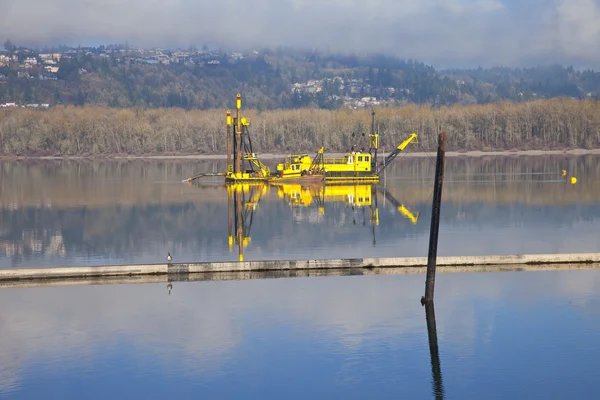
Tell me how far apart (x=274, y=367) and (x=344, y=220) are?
31238 millimetres

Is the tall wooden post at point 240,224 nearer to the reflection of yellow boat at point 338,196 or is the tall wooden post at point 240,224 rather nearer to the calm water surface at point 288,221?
the calm water surface at point 288,221

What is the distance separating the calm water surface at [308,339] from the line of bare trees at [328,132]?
484 ft

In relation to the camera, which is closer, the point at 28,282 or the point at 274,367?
the point at 274,367

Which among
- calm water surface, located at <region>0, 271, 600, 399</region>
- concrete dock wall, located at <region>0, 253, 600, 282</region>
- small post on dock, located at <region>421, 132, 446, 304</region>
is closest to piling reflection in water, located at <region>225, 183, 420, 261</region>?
concrete dock wall, located at <region>0, 253, 600, 282</region>

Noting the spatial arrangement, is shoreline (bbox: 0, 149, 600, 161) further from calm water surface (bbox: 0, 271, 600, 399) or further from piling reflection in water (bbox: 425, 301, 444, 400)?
piling reflection in water (bbox: 425, 301, 444, 400)

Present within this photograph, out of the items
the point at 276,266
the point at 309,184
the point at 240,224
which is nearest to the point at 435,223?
the point at 276,266

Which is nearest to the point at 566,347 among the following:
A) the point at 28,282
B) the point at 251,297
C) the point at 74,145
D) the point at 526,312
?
the point at 526,312

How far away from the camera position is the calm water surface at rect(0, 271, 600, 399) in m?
21.5

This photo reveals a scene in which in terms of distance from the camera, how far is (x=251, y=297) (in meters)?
30.3

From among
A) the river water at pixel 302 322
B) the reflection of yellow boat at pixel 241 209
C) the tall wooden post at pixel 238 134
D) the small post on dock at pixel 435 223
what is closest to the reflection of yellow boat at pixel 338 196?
the reflection of yellow boat at pixel 241 209

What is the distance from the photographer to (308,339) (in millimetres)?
25375

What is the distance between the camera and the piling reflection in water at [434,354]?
69.9 ft

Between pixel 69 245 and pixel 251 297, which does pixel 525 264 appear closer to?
pixel 251 297

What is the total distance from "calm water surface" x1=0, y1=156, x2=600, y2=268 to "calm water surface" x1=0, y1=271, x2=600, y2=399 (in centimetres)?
844
